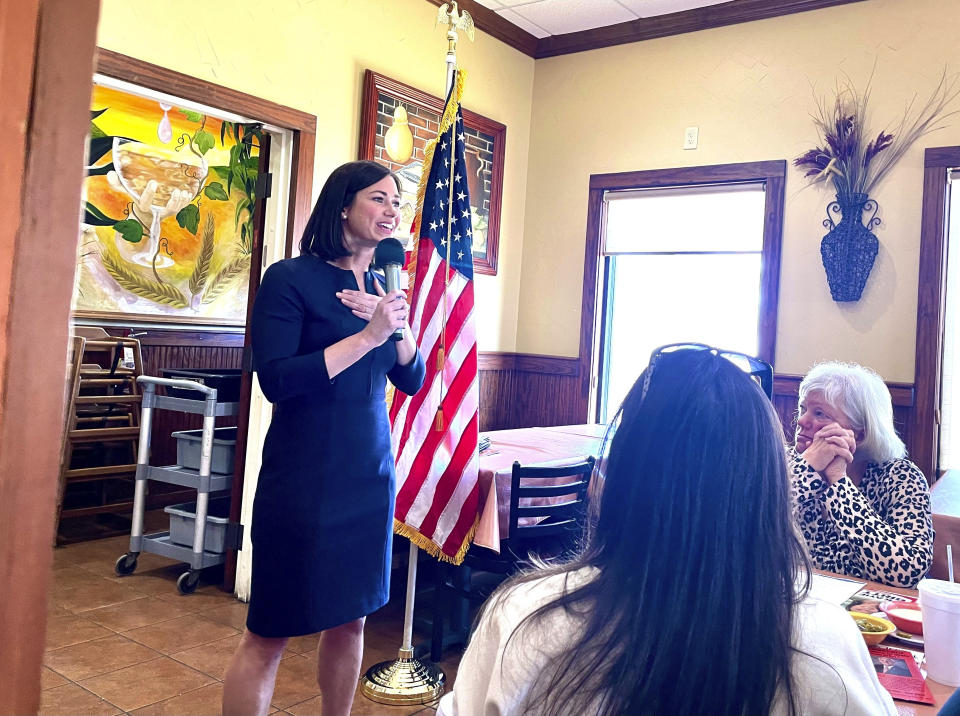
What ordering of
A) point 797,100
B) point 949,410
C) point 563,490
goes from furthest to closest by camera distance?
1. point 797,100
2. point 949,410
3. point 563,490

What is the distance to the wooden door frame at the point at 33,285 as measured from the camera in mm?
580

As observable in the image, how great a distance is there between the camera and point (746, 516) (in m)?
0.86

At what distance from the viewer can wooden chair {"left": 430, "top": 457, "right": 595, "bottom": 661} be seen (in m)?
2.75

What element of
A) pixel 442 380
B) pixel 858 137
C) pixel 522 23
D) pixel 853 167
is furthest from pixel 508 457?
pixel 522 23

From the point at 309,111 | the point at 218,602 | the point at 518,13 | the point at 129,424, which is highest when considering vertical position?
the point at 518,13

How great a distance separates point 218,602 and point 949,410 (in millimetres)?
3715

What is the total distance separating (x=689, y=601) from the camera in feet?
2.76

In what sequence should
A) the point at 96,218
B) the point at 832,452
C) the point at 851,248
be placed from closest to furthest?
1. the point at 832,452
2. the point at 851,248
3. the point at 96,218

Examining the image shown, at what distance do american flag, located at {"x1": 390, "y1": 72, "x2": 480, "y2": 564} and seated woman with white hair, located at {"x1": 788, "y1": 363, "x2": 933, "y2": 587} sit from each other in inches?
45.6

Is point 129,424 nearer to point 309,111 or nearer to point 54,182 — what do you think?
point 309,111

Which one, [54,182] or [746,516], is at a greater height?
[54,182]

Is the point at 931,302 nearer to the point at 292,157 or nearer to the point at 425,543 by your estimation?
the point at 425,543

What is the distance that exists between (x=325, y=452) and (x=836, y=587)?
1.11 m

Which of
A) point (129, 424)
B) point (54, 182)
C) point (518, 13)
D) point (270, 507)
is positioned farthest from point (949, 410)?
point (129, 424)
